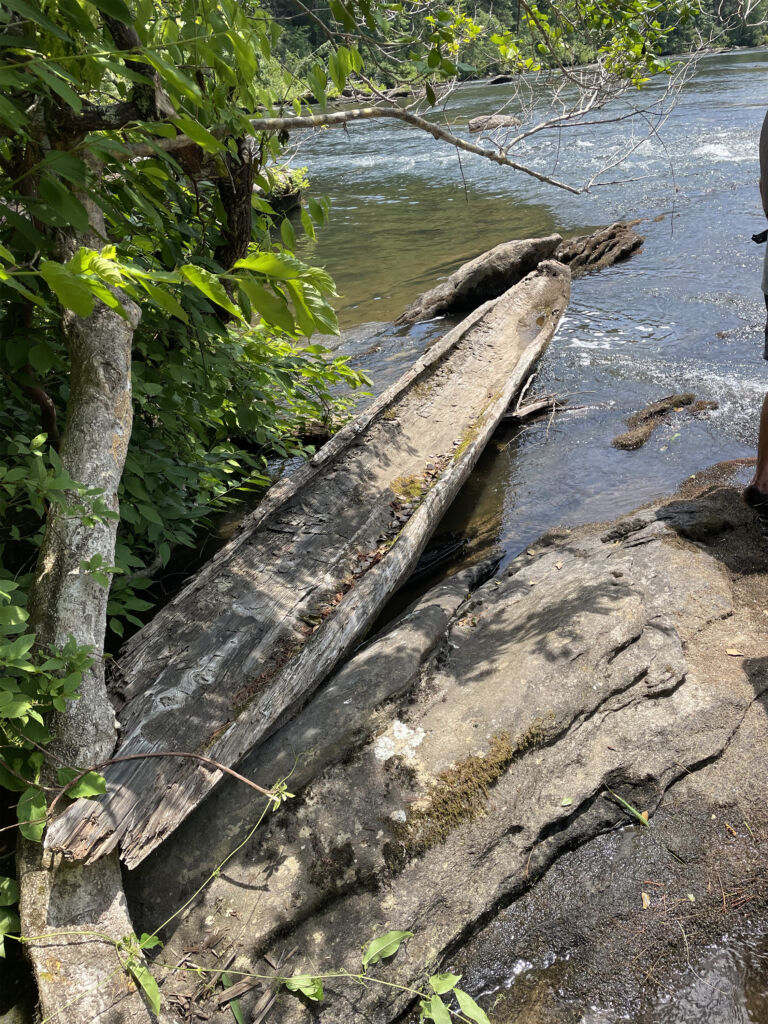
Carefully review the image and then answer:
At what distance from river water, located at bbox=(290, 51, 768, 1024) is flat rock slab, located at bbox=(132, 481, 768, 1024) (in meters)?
0.39

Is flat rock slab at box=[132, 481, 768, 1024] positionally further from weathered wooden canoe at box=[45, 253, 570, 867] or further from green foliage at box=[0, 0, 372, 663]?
green foliage at box=[0, 0, 372, 663]

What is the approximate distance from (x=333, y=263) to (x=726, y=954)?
10911 millimetres

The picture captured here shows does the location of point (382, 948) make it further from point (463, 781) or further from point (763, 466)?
point (763, 466)

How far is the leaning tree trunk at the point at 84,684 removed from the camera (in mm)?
1900

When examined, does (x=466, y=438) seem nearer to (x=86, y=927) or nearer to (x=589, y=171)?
(x=86, y=927)

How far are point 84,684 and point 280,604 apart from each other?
3.76ft

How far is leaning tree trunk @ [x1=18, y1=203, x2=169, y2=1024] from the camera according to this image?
1.90m

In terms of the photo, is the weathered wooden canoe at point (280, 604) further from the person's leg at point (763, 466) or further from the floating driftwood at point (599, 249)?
the floating driftwood at point (599, 249)

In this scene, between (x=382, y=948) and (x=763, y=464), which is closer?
(x=382, y=948)

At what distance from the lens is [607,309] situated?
8242 millimetres

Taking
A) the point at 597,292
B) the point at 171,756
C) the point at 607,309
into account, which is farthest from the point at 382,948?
the point at 597,292

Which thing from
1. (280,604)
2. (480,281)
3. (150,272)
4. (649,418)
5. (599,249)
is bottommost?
(649,418)

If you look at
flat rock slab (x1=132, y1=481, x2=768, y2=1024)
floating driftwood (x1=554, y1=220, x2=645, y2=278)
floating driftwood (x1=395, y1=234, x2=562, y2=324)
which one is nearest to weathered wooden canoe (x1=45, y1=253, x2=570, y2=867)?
flat rock slab (x1=132, y1=481, x2=768, y2=1024)

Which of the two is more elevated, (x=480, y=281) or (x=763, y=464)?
(x=480, y=281)
